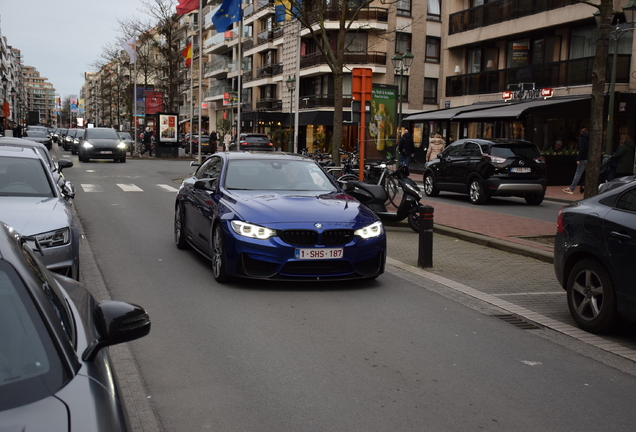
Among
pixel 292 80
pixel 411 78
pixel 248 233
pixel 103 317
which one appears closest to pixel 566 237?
pixel 248 233

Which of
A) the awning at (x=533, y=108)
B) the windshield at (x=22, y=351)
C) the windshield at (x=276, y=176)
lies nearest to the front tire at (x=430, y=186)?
the awning at (x=533, y=108)

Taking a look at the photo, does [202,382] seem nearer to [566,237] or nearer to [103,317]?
[103,317]

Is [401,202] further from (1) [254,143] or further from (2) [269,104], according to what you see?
(2) [269,104]

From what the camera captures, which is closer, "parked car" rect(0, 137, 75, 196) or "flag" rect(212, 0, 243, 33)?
"parked car" rect(0, 137, 75, 196)

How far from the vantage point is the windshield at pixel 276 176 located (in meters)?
9.22

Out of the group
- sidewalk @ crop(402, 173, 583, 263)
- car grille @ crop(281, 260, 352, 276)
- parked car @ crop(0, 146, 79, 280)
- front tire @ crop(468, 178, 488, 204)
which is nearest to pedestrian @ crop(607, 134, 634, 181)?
front tire @ crop(468, 178, 488, 204)

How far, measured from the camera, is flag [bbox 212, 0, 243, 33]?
32750mm

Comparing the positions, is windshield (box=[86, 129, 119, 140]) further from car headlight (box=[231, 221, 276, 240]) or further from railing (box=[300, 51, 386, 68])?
car headlight (box=[231, 221, 276, 240])

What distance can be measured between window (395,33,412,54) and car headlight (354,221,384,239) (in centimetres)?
4749

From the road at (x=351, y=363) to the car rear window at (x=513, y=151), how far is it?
1139cm

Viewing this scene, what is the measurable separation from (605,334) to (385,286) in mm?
2573

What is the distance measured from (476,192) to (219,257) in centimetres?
1259

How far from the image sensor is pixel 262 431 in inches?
162

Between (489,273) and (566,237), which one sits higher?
(566,237)
